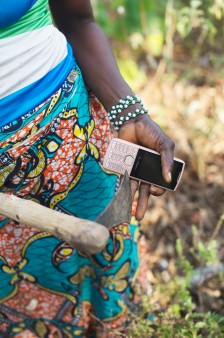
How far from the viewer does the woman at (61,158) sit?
52.8 inches

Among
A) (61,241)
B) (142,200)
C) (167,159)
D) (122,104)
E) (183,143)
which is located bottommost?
(61,241)

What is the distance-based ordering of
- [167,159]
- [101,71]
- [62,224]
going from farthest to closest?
1. [101,71]
2. [167,159]
3. [62,224]

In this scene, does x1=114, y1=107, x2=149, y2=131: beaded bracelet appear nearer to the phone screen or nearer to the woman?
the woman

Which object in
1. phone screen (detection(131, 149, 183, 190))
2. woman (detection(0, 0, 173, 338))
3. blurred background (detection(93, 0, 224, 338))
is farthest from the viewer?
blurred background (detection(93, 0, 224, 338))

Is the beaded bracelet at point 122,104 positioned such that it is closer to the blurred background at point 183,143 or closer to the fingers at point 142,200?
the fingers at point 142,200

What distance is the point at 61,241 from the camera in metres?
1.63

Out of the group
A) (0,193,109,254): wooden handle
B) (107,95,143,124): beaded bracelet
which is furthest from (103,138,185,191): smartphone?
(0,193,109,254): wooden handle

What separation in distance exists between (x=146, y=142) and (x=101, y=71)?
24cm

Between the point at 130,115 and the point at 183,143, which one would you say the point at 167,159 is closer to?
the point at 130,115

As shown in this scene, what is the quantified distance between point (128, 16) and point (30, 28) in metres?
2.13

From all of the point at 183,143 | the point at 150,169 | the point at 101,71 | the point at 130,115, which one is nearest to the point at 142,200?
the point at 150,169

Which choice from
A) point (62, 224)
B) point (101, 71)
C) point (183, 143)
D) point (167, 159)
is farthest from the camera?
point (183, 143)

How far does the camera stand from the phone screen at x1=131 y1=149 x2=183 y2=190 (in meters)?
1.44

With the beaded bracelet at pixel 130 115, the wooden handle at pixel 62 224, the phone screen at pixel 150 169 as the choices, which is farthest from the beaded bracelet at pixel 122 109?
the wooden handle at pixel 62 224
